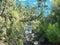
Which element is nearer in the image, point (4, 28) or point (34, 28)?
point (4, 28)

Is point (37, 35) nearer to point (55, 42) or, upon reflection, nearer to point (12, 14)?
point (55, 42)

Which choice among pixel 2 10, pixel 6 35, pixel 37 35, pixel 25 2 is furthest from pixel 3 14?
pixel 37 35

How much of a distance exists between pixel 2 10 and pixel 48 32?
→ 3.91ft

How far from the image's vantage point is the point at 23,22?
5.42m

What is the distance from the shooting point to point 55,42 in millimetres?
5516

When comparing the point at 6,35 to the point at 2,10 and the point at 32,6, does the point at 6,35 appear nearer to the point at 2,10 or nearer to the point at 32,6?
the point at 2,10

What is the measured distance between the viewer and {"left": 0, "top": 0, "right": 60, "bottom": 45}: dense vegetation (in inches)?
194

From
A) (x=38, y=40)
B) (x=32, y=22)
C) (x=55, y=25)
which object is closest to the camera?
(x=55, y=25)

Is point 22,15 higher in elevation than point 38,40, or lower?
higher

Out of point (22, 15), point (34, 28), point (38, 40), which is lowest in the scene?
point (38, 40)

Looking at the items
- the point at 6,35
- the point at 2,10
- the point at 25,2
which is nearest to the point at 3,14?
the point at 2,10

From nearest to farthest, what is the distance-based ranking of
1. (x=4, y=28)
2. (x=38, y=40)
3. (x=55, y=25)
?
(x=4, y=28) < (x=55, y=25) < (x=38, y=40)

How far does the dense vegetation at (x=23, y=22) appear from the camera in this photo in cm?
494

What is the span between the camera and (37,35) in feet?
19.5
